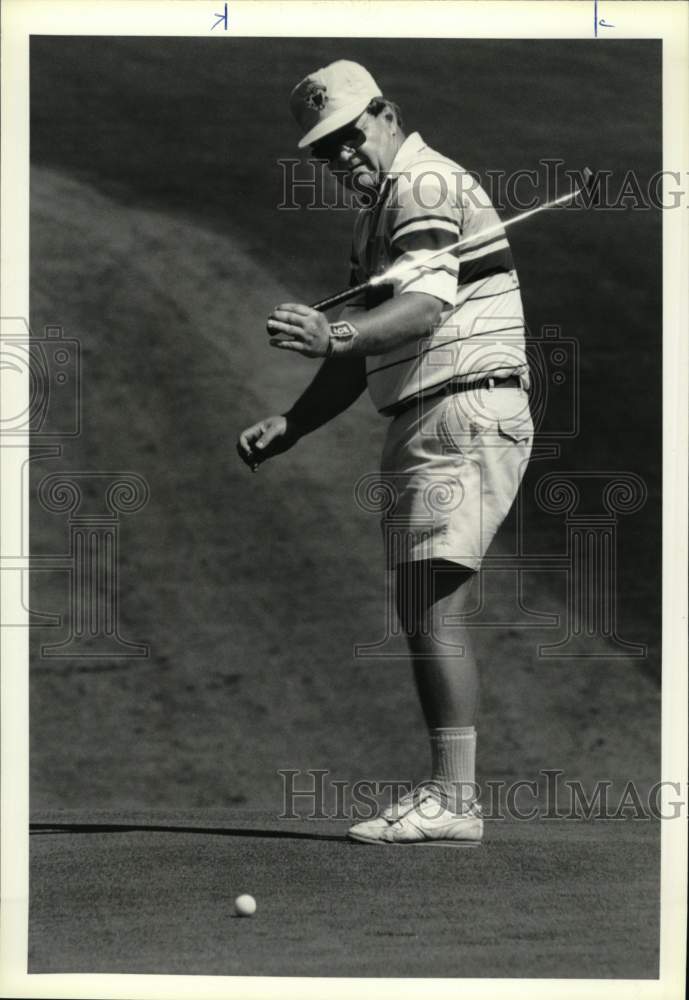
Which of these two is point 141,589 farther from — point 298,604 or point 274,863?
point 274,863

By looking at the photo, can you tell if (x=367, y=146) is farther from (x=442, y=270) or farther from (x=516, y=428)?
(x=516, y=428)

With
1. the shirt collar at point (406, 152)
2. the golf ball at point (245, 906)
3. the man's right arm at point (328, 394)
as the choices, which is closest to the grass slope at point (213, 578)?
the man's right arm at point (328, 394)

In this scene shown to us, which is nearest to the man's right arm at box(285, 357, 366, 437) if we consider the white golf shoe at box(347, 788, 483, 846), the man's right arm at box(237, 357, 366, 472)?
the man's right arm at box(237, 357, 366, 472)

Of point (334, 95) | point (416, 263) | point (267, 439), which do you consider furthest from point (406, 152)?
point (267, 439)

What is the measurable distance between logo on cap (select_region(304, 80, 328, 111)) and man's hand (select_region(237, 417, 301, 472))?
3.60 ft

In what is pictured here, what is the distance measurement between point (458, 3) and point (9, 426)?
214 cm

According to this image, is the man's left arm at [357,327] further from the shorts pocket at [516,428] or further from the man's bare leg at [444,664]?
the man's bare leg at [444,664]

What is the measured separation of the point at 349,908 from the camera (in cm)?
632

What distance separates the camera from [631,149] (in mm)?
7234

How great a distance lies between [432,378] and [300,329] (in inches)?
22.9

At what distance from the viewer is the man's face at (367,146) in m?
7.07

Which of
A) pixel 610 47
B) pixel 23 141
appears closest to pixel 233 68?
pixel 23 141

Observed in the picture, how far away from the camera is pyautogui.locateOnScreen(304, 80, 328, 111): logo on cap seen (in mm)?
7109

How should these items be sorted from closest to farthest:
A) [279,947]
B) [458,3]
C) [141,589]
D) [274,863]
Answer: [279,947], [274,863], [458,3], [141,589]
